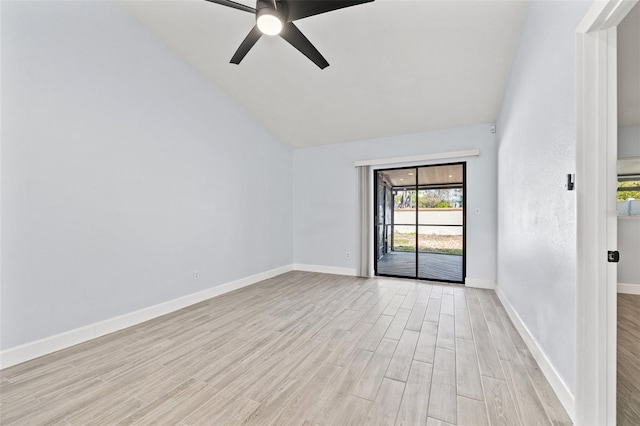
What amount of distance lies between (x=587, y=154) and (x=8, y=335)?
4200mm

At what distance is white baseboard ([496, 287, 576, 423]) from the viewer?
1.53 metres

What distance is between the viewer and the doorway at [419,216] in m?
4.88

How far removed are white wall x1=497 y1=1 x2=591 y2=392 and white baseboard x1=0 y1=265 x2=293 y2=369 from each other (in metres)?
3.76

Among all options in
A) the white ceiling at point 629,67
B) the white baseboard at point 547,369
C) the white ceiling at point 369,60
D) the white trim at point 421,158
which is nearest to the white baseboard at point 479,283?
the white baseboard at point 547,369

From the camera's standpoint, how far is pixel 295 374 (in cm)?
198

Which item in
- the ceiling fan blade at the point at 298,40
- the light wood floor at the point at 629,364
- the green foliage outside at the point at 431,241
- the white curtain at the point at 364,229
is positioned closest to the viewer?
the light wood floor at the point at 629,364

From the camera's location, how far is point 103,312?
2.69 m

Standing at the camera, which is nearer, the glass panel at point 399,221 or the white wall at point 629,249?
the white wall at point 629,249

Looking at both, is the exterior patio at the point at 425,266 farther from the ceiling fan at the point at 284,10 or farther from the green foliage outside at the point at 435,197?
the ceiling fan at the point at 284,10

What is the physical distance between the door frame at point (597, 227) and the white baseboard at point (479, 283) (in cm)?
307

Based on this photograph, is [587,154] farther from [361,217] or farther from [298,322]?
[361,217]

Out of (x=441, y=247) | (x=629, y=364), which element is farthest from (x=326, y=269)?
(x=629, y=364)

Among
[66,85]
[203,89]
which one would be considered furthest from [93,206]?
[203,89]

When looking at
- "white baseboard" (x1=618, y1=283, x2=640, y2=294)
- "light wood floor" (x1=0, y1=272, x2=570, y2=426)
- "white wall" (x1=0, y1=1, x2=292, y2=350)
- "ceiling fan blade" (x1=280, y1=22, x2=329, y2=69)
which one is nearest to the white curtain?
"light wood floor" (x1=0, y1=272, x2=570, y2=426)
